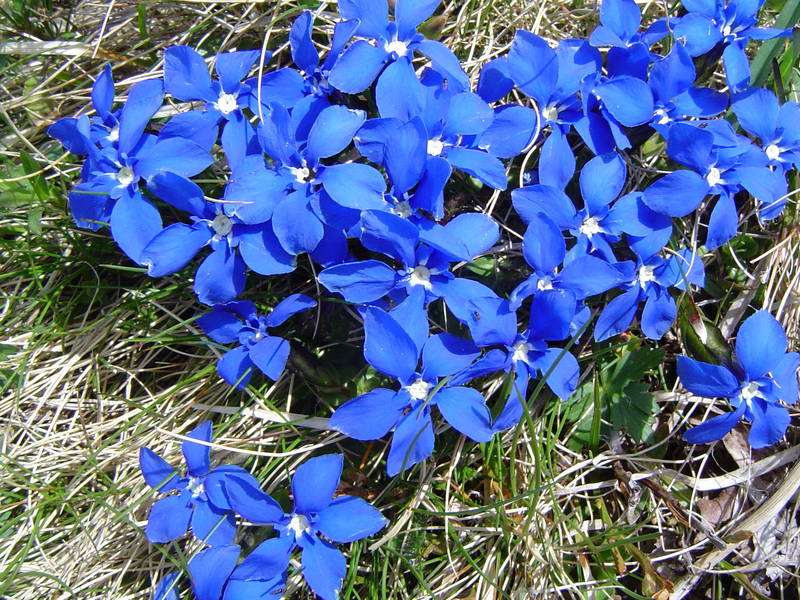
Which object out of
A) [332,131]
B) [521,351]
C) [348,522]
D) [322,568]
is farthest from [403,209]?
[322,568]

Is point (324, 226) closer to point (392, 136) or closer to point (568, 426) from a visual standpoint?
point (392, 136)

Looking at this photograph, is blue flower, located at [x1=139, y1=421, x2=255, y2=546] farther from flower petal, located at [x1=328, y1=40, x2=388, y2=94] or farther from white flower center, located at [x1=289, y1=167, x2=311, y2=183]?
flower petal, located at [x1=328, y1=40, x2=388, y2=94]

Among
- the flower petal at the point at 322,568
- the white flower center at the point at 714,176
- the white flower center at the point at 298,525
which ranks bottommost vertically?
the flower petal at the point at 322,568

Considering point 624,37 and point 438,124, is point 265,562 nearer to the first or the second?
point 438,124

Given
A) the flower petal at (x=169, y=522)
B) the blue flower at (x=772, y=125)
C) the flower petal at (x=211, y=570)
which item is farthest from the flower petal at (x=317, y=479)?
the blue flower at (x=772, y=125)

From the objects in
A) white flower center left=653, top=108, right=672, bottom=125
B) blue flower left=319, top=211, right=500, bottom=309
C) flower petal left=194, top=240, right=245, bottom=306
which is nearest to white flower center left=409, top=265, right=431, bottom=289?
blue flower left=319, top=211, right=500, bottom=309

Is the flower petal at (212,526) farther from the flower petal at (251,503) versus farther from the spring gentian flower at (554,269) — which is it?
the spring gentian flower at (554,269)

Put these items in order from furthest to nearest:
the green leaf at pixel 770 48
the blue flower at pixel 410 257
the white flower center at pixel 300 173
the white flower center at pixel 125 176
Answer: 1. the green leaf at pixel 770 48
2. the white flower center at pixel 125 176
3. the white flower center at pixel 300 173
4. the blue flower at pixel 410 257

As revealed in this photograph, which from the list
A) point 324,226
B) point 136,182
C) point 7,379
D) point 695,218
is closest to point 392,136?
point 324,226
